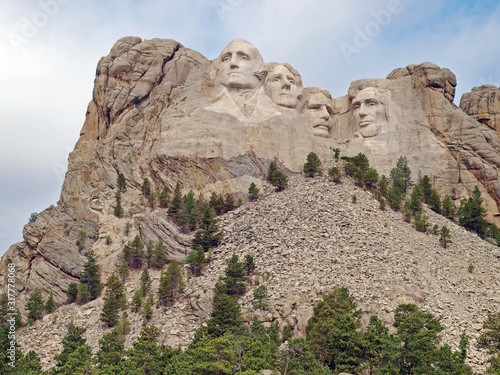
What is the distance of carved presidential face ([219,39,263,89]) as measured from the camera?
77500 millimetres

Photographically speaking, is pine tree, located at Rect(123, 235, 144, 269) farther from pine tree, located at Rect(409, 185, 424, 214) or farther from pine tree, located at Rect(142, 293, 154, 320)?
pine tree, located at Rect(409, 185, 424, 214)

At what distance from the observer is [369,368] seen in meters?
48.2

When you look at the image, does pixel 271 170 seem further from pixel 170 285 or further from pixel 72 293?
pixel 72 293

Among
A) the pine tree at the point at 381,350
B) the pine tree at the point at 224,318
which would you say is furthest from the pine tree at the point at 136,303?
the pine tree at the point at 381,350

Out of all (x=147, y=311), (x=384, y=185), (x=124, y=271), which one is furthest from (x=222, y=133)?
(x=147, y=311)

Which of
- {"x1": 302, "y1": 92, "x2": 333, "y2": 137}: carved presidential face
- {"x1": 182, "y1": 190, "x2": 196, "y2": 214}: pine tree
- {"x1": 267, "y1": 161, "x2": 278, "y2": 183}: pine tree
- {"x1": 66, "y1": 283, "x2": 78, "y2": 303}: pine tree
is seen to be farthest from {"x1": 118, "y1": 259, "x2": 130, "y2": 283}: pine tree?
{"x1": 302, "y1": 92, "x2": 333, "y2": 137}: carved presidential face

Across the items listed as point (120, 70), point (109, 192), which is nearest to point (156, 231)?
point (109, 192)

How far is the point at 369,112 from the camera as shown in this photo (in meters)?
80.7

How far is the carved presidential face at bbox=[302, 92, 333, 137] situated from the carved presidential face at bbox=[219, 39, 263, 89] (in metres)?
6.14

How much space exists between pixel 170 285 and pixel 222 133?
19.1 meters

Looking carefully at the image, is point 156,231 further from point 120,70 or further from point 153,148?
point 120,70

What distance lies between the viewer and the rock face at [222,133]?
69312mm

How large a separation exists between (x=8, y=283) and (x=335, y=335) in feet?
90.7

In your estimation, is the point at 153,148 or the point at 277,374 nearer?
the point at 277,374
